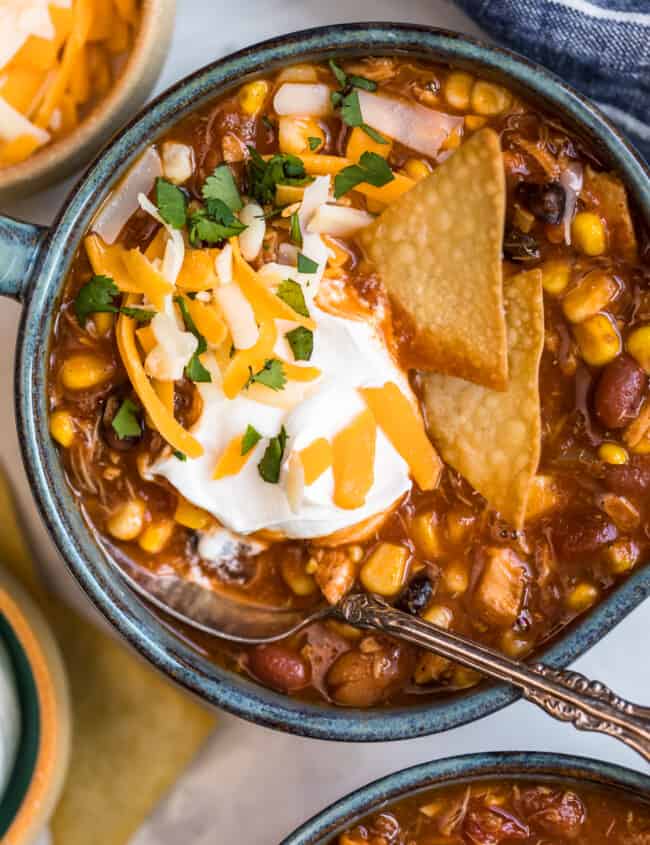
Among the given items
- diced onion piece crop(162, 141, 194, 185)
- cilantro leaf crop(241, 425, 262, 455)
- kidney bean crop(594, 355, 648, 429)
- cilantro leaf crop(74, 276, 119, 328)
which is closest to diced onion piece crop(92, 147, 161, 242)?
diced onion piece crop(162, 141, 194, 185)

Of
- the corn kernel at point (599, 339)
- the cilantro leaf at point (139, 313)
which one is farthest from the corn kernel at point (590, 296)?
the cilantro leaf at point (139, 313)

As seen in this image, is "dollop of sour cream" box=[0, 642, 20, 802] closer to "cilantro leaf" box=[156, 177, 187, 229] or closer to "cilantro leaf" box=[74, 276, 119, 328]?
"cilantro leaf" box=[74, 276, 119, 328]

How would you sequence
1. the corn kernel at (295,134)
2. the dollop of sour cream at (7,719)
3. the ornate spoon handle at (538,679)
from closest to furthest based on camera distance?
1. the ornate spoon handle at (538,679)
2. the corn kernel at (295,134)
3. the dollop of sour cream at (7,719)

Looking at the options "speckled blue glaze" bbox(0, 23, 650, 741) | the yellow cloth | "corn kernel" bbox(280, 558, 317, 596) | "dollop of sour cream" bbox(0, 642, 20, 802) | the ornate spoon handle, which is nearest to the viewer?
the ornate spoon handle

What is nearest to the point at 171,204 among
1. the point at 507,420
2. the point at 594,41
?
the point at 507,420

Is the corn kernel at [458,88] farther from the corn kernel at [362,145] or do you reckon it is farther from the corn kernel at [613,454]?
the corn kernel at [613,454]

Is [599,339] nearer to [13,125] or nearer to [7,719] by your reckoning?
[13,125]
